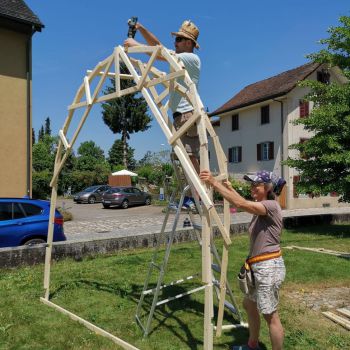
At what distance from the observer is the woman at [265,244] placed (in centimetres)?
377

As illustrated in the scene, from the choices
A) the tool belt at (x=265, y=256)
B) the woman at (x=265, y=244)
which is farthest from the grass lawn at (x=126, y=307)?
the tool belt at (x=265, y=256)

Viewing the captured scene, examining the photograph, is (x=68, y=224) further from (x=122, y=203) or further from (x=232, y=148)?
(x=232, y=148)

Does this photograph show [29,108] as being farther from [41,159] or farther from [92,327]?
[41,159]

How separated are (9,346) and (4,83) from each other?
43.6 feet

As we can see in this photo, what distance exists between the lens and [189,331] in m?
4.75

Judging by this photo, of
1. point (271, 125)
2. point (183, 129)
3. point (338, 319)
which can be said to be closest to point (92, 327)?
point (183, 129)

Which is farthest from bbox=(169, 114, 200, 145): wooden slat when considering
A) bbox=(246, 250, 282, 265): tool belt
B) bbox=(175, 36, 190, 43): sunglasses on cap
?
bbox=(246, 250, 282, 265): tool belt

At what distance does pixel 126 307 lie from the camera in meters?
5.54

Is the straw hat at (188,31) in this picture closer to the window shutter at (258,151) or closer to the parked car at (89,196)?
the window shutter at (258,151)

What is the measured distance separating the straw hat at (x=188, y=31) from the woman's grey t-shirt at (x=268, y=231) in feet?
6.57

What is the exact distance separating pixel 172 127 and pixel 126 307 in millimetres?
2733

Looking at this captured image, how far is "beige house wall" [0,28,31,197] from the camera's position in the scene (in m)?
15.4

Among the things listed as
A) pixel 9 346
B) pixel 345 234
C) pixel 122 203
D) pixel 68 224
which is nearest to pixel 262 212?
pixel 9 346

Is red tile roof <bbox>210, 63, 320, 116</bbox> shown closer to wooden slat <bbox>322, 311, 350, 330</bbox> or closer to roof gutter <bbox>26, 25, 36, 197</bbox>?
roof gutter <bbox>26, 25, 36, 197</bbox>
